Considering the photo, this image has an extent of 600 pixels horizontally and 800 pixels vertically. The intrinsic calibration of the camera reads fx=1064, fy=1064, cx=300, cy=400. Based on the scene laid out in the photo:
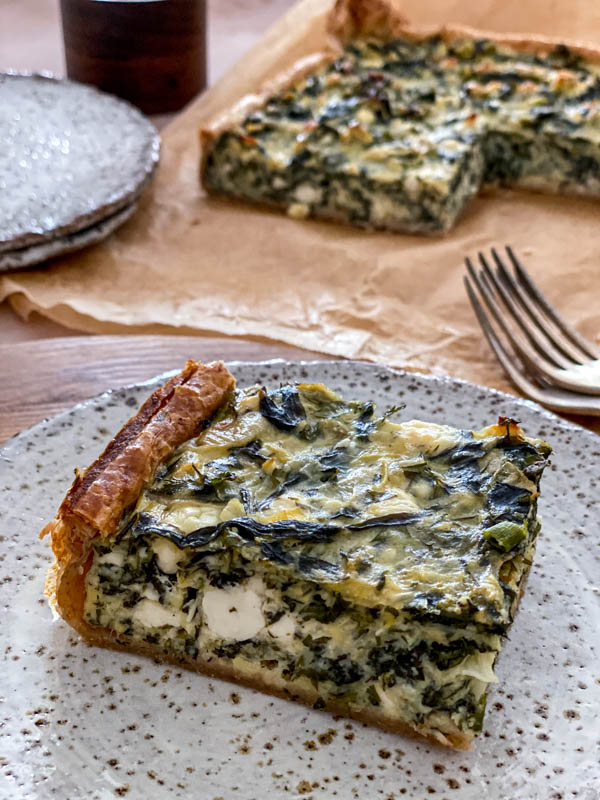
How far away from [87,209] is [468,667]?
345cm

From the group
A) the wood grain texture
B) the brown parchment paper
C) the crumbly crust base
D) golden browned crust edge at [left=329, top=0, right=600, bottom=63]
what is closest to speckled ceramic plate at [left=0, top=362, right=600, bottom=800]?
the crumbly crust base

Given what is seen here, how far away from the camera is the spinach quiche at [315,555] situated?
2629 millimetres

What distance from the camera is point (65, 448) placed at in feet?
11.5

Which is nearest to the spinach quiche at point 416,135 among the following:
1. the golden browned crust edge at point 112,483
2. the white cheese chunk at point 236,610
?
the golden browned crust edge at point 112,483

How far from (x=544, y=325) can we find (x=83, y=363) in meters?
1.92

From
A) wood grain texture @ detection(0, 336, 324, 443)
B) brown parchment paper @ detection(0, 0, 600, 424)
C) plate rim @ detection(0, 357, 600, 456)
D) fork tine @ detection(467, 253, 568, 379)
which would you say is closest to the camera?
plate rim @ detection(0, 357, 600, 456)

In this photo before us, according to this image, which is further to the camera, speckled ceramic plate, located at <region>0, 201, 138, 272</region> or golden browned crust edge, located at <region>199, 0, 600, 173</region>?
golden browned crust edge, located at <region>199, 0, 600, 173</region>

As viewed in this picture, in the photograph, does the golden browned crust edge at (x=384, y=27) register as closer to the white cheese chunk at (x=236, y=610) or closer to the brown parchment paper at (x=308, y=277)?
the brown parchment paper at (x=308, y=277)

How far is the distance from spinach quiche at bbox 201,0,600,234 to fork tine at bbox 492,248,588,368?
3.78ft

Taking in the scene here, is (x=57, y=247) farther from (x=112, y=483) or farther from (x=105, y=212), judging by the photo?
(x=112, y=483)

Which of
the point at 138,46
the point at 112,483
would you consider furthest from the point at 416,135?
the point at 112,483

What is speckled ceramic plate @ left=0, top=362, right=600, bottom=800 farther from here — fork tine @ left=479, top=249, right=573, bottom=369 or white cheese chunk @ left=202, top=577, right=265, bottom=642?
fork tine @ left=479, top=249, right=573, bottom=369

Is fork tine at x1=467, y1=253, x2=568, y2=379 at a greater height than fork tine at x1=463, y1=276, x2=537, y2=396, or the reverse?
fork tine at x1=467, y1=253, x2=568, y2=379

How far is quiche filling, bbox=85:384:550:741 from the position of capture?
2.62 metres
